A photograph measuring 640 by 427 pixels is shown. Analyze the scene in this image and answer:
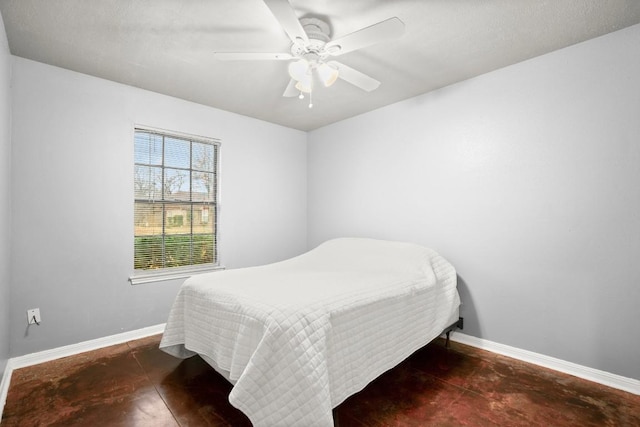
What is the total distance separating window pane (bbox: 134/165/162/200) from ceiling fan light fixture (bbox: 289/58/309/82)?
75.2 inches

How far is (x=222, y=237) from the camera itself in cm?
355

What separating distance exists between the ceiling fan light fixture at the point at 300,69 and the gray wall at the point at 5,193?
1840 millimetres

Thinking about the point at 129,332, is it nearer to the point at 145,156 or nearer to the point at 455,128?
the point at 145,156

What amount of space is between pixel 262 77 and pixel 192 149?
1.25m

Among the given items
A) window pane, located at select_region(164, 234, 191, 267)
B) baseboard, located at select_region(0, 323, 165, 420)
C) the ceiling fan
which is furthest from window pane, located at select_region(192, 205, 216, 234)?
the ceiling fan

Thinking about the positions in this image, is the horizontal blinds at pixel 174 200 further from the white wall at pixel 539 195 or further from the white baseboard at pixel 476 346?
the white wall at pixel 539 195

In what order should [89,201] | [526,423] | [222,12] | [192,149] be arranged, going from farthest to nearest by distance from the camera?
[192,149] → [89,201] → [222,12] → [526,423]

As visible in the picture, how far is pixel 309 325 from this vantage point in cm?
150

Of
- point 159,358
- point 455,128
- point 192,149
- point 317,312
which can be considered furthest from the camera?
point 192,149

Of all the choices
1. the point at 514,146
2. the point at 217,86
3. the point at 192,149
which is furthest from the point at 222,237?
the point at 514,146

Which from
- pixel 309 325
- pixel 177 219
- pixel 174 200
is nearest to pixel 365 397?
pixel 309 325

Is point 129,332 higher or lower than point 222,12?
lower

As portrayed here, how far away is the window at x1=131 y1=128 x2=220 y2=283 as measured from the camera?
306 cm

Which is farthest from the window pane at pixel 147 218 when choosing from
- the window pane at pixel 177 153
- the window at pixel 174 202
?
the window pane at pixel 177 153
